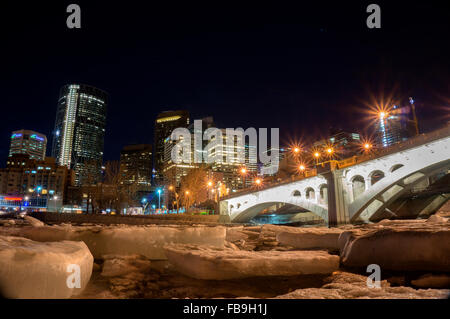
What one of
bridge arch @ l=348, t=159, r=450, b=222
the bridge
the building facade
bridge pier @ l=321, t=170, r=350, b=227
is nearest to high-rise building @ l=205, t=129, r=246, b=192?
the building facade

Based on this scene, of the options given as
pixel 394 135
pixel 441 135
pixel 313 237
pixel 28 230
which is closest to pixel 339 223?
pixel 441 135

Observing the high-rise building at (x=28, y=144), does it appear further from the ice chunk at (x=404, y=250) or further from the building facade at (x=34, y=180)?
the ice chunk at (x=404, y=250)

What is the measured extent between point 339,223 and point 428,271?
30.3 m

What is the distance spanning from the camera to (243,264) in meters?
4.90

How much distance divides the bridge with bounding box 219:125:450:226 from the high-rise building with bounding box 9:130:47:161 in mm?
170765

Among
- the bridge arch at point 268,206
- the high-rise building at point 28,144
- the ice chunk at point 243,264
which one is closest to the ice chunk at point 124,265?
the ice chunk at point 243,264

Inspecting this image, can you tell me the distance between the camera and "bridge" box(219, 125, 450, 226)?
2542cm

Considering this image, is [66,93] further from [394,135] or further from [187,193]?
[394,135]

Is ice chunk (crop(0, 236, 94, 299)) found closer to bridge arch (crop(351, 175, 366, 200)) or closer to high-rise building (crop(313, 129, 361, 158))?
bridge arch (crop(351, 175, 366, 200))

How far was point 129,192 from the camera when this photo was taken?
67.0m

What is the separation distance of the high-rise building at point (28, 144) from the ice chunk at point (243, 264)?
191 meters

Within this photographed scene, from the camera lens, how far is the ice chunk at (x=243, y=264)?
480 centimetres

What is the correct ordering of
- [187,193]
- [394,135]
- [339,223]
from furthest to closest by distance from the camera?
[394,135] → [187,193] → [339,223]

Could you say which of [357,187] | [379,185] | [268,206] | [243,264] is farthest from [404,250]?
[268,206]
